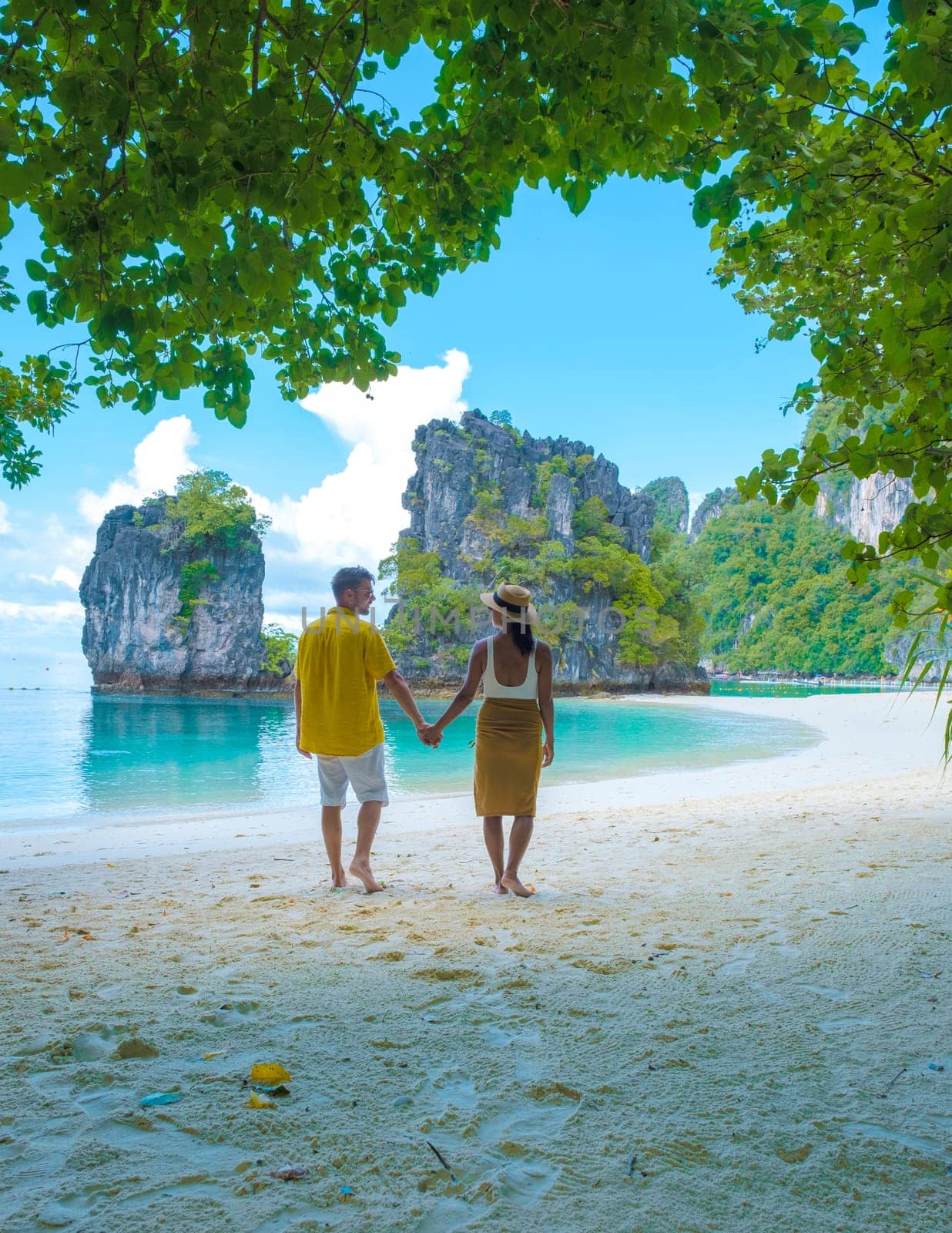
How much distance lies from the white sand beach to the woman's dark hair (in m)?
1.29

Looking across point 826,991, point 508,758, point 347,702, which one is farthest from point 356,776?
point 826,991

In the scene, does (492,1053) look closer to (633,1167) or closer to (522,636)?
(633,1167)

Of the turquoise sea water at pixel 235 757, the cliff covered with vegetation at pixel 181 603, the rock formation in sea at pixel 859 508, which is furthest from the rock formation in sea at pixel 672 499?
the turquoise sea water at pixel 235 757

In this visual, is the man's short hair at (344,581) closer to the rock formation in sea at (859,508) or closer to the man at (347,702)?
the man at (347,702)

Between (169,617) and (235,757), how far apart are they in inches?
1471

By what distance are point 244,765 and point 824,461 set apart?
14928 mm

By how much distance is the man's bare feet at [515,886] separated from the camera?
3.76 meters

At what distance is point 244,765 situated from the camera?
15508 mm

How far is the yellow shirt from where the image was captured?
387 cm

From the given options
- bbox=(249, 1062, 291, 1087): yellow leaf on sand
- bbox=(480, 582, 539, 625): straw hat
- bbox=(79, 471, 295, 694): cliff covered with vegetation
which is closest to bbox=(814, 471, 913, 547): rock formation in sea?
bbox=(79, 471, 295, 694): cliff covered with vegetation

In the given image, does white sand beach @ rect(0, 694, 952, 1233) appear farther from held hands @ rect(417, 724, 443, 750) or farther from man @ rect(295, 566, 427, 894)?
held hands @ rect(417, 724, 443, 750)


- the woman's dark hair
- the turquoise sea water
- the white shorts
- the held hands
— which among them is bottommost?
the turquoise sea water

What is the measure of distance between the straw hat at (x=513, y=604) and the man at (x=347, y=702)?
0.65m

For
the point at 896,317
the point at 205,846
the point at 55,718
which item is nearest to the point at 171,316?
the point at 896,317
